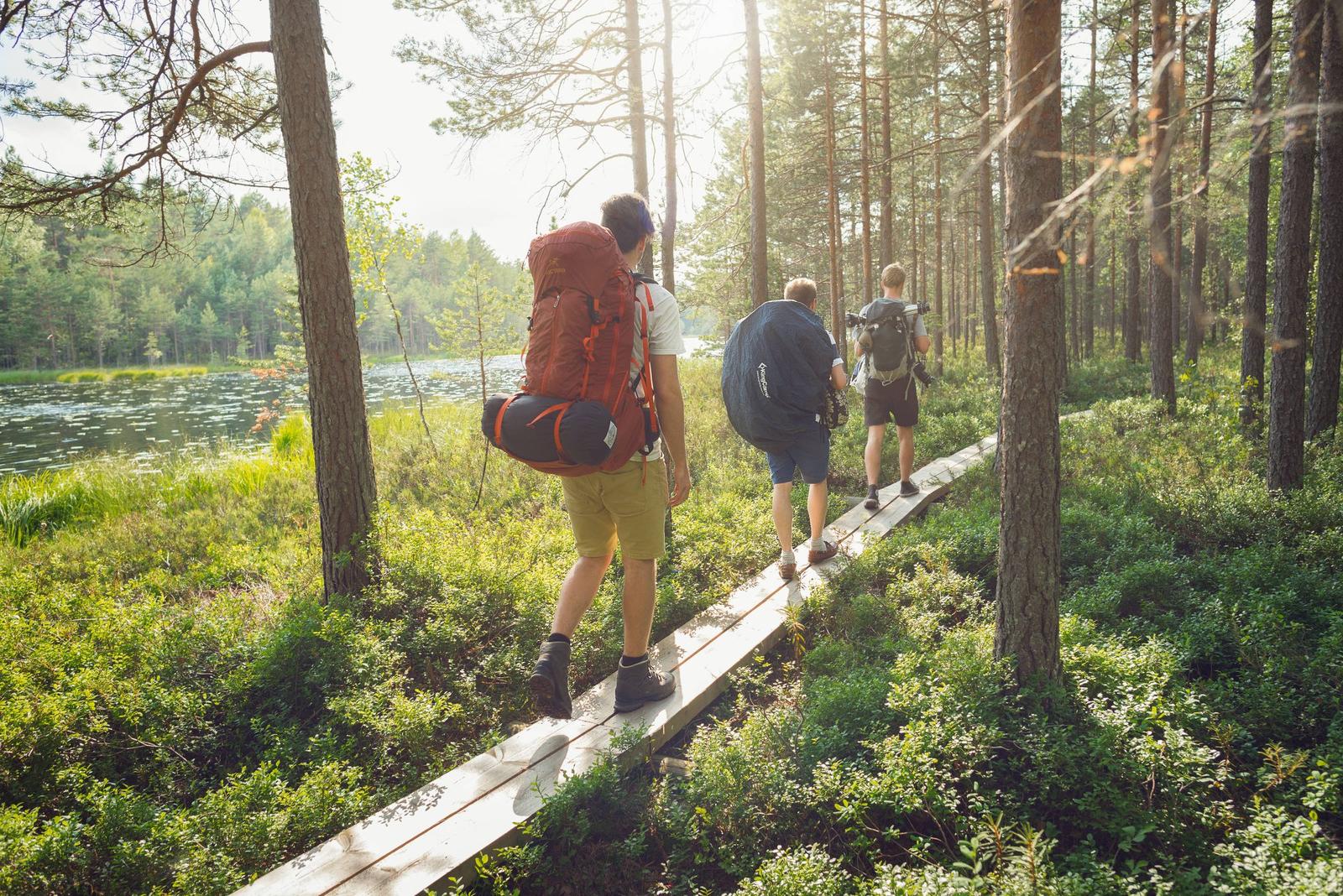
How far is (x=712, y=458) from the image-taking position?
9.70 meters

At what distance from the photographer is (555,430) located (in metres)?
3.04

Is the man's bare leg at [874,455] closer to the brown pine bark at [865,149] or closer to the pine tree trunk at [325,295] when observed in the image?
the pine tree trunk at [325,295]

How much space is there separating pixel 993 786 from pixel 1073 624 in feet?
4.57

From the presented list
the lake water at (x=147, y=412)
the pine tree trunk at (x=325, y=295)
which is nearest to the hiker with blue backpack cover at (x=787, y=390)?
the pine tree trunk at (x=325, y=295)

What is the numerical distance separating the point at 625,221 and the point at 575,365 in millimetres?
943

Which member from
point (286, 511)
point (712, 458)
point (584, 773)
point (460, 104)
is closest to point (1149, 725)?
point (584, 773)

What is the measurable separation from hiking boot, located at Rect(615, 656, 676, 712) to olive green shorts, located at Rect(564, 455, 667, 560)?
0.62 m

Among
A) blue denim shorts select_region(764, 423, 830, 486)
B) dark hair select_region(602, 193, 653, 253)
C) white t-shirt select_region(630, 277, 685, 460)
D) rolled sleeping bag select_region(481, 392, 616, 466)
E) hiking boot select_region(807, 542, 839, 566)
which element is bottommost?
hiking boot select_region(807, 542, 839, 566)

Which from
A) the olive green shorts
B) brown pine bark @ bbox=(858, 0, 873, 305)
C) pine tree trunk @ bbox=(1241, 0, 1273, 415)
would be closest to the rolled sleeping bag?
the olive green shorts

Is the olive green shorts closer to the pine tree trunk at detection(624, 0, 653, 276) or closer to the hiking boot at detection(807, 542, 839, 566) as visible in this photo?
the hiking boot at detection(807, 542, 839, 566)

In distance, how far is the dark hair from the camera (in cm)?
355

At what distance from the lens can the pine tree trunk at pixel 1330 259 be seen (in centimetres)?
593

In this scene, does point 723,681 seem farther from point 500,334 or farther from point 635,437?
point 500,334

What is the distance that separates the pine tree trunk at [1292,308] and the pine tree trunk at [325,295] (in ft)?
23.6
